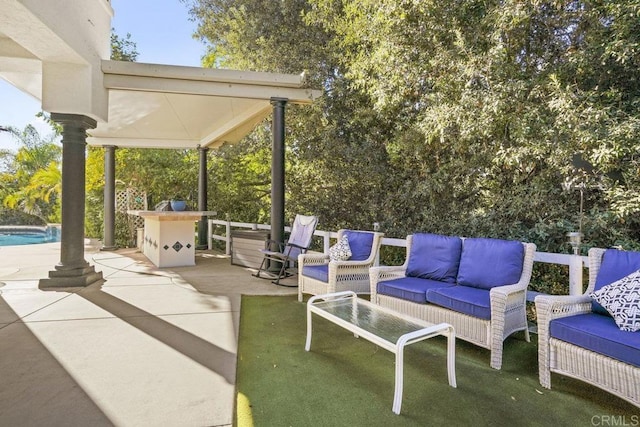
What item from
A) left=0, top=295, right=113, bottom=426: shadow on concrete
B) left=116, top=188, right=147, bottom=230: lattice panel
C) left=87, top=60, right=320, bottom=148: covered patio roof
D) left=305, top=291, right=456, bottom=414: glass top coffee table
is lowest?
left=0, top=295, right=113, bottom=426: shadow on concrete

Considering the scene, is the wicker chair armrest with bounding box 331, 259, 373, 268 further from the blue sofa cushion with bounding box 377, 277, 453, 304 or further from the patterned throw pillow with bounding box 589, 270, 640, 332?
the patterned throw pillow with bounding box 589, 270, 640, 332

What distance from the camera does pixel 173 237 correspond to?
6.52 meters

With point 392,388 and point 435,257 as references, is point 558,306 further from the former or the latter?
point 435,257

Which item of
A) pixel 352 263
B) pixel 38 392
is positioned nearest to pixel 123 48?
pixel 352 263

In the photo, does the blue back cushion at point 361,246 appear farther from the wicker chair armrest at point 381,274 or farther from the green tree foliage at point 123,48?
the green tree foliage at point 123,48

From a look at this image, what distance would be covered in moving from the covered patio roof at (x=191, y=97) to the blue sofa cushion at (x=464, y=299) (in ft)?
12.1

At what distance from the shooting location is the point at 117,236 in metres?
10.8

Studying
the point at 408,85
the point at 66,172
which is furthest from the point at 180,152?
the point at 408,85

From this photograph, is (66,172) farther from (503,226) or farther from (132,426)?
(503,226)

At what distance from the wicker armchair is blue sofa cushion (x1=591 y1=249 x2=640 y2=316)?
214 centimetres

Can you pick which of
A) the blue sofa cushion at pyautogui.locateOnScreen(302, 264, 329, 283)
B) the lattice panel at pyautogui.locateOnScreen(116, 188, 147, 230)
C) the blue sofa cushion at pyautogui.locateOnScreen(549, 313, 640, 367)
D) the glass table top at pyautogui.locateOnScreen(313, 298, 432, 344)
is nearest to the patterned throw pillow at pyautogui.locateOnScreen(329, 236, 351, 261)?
the blue sofa cushion at pyautogui.locateOnScreen(302, 264, 329, 283)

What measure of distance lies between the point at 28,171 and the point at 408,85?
19.1m

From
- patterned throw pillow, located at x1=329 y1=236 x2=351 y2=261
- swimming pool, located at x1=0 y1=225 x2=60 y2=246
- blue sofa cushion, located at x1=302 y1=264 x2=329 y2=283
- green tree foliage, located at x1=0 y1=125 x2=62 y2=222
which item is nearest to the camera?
blue sofa cushion, located at x1=302 y1=264 x2=329 y2=283

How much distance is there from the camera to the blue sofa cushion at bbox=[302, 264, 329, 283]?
3.99 meters
